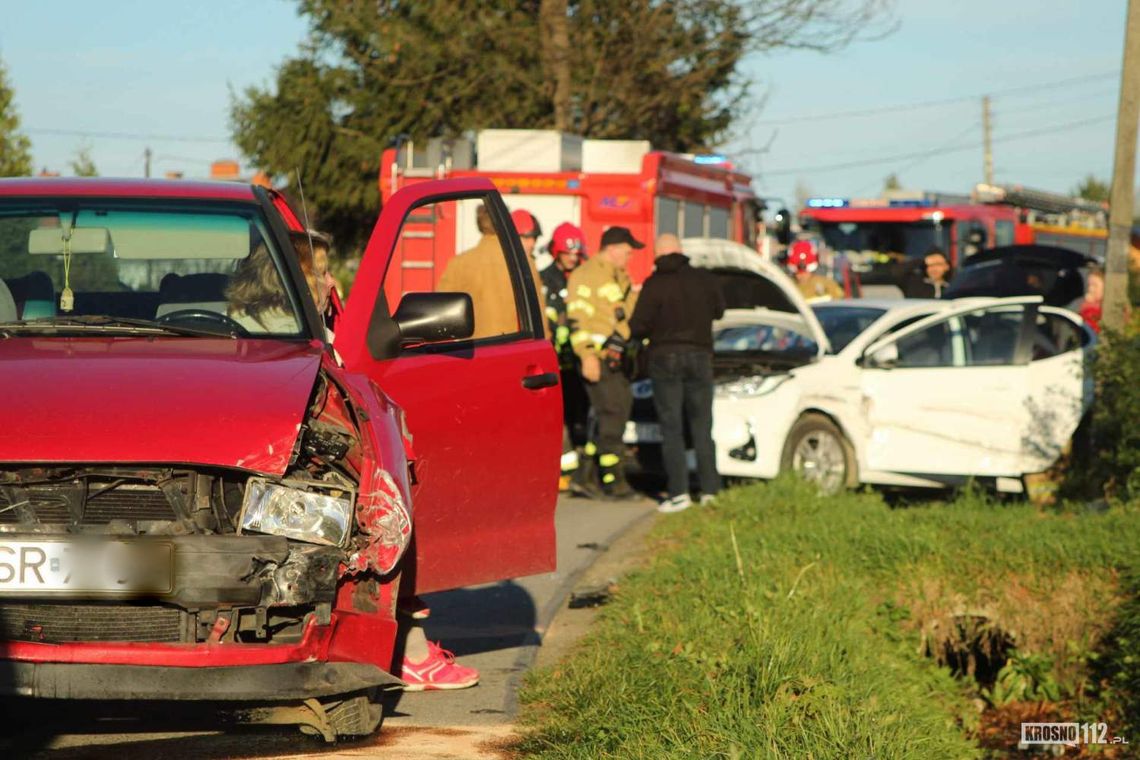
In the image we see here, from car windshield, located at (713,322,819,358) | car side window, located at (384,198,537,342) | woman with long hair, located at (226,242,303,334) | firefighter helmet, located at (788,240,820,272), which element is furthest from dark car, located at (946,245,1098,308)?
woman with long hair, located at (226,242,303,334)

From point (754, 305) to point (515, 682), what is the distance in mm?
7530

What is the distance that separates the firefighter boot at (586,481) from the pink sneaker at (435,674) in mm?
6807

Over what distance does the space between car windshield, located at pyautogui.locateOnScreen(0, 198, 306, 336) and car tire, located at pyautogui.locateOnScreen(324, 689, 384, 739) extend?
49.9 inches

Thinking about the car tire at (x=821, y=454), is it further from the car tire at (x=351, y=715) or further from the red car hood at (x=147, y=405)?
the red car hood at (x=147, y=405)

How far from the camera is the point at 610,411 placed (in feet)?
42.5

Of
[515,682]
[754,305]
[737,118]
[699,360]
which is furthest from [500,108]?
[515,682]

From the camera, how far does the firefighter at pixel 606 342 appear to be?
12.9 meters

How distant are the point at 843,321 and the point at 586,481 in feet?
7.76

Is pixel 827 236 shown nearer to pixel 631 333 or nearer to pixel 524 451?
pixel 631 333

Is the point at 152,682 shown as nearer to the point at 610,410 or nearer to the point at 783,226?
the point at 610,410

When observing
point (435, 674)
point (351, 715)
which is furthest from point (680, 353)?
point (351, 715)

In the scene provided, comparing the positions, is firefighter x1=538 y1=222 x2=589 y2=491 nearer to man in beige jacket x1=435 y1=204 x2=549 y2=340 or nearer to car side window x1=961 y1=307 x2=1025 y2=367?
car side window x1=961 y1=307 x2=1025 y2=367

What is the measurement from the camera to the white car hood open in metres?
12.8

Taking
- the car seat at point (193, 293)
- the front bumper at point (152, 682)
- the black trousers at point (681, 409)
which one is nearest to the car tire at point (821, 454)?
the black trousers at point (681, 409)
